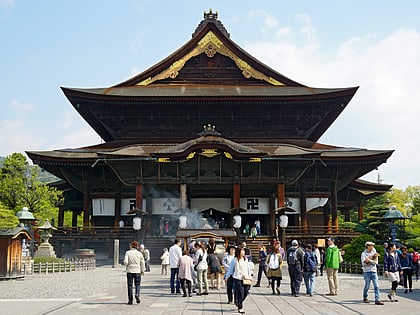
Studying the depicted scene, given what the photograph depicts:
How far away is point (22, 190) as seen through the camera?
37.6 meters

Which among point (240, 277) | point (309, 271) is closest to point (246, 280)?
point (240, 277)

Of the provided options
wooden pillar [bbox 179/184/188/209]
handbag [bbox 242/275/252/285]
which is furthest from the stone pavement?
wooden pillar [bbox 179/184/188/209]

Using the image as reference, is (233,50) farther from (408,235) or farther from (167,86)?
(408,235)

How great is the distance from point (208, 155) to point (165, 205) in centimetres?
542

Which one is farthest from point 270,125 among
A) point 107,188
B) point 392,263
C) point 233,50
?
point 392,263

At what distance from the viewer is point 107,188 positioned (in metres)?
33.7

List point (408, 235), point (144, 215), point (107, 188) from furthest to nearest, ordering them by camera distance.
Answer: point (107, 188), point (144, 215), point (408, 235)

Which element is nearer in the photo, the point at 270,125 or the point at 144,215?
the point at 144,215

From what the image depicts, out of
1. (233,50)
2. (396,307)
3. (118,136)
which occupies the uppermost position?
(233,50)

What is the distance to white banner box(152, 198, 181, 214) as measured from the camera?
105 ft

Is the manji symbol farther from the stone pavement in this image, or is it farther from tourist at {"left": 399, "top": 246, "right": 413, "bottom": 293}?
the stone pavement

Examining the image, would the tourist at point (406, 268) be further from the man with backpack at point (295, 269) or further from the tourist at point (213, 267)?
the tourist at point (213, 267)

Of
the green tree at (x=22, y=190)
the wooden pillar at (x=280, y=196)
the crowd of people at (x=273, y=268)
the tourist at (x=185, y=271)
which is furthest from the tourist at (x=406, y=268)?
the green tree at (x=22, y=190)

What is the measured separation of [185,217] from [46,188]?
15503 mm
